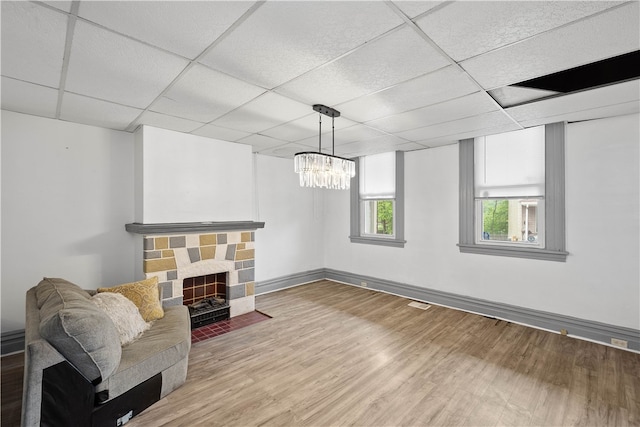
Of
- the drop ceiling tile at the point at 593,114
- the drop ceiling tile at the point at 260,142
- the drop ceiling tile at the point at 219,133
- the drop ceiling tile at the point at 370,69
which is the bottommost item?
the drop ceiling tile at the point at 593,114

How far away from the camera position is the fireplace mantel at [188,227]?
3371mm

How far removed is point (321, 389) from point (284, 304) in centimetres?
222

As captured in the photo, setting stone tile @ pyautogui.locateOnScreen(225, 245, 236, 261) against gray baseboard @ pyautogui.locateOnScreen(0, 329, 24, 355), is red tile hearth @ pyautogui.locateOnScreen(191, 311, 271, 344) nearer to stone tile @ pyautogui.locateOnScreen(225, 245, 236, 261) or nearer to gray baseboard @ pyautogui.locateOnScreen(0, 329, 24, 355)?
stone tile @ pyautogui.locateOnScreen(225, 245, 236, 261)

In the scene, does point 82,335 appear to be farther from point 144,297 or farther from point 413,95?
point 413,95

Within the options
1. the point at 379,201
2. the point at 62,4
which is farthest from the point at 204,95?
the point at 379,201

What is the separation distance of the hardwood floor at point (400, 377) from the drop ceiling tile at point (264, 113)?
8.27 feet

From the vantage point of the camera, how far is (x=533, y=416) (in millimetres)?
2107

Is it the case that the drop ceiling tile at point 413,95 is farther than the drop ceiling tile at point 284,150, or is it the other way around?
the drop ceiling tile at point 284,150

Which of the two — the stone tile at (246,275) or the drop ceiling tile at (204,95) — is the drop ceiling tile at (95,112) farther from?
the stone tile at (246,275)

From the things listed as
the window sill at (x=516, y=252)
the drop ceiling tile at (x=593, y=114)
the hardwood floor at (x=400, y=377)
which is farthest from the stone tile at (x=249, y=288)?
the drop ceiling tile at (x=593, y=114)

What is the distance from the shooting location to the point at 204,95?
2576 millimetres

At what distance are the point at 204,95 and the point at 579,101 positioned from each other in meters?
3.48

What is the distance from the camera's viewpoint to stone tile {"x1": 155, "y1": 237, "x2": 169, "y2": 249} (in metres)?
3.46

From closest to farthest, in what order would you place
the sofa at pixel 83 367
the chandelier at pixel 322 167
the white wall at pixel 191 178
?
the sofa at pixel 83 367 < the chandelier at pixel 322 167 < the white wall at pixel 191 178
